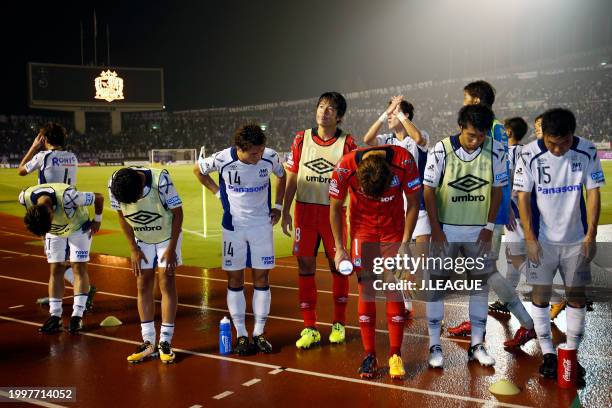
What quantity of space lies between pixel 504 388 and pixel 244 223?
2759 mm

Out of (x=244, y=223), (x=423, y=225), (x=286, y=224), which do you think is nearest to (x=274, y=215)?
(x=286, y=224)

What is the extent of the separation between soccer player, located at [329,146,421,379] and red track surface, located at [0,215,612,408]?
16.2 inches

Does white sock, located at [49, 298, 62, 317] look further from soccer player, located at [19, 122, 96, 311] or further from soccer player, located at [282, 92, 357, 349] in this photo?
soccer player, located at [282, 92, 357, 349]

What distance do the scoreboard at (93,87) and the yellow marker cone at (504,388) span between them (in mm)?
46742

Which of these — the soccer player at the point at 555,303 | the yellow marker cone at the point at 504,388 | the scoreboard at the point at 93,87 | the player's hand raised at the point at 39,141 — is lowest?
the yellow marker cone at the point at 504,388

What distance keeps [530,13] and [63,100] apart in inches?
1374

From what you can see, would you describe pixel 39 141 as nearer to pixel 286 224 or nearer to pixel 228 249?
pixel 228 249

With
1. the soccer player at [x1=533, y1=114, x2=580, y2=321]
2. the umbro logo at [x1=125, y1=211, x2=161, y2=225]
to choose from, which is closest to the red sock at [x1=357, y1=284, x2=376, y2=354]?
the umbro logo at [x1=125, y1=211, x2=161, y2=225]

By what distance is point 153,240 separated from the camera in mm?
5750

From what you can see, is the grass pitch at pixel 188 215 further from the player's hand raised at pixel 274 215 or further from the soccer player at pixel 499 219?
the soccer player at pixel 499 219

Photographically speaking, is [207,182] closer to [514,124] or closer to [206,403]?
[206,403]

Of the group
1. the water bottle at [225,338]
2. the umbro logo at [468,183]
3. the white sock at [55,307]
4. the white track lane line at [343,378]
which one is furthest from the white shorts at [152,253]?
the umbro logo at [468,183]

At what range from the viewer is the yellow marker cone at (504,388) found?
4.64 m

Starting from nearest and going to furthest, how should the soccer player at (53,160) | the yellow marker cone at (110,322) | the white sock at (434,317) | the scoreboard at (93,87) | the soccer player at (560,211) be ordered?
the soccer player at (560,211)
the white sock at (434,317)
the yellow marker cone at (110,322)
the soccer player at (53,160)
the scoreboard at (93,87)
